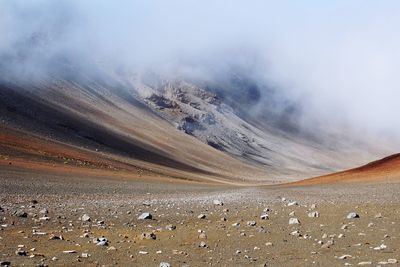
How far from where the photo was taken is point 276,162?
121 metres

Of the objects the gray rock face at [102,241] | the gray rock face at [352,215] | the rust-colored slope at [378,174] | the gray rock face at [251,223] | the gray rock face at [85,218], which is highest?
the rust-colored slope at [378,174]

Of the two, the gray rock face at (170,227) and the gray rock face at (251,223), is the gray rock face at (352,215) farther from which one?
the gray rock face at (170,227)

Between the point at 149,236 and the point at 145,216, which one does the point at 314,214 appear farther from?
the point at 149,236

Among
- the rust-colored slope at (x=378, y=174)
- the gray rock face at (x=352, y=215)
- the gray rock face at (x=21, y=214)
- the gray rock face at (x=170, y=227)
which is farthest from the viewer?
the rust-colored slope at (x=378, y=174)

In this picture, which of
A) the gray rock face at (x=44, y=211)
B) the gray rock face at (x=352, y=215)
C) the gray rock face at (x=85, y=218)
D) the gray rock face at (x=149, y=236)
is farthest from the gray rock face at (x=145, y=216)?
the gray rock face at (x=352, y=215)

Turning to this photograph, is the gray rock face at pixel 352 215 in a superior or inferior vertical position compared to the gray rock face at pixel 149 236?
superior

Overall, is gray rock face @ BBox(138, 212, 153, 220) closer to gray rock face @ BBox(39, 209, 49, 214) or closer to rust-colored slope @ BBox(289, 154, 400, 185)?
gray rock face @ BBox(39, 209, 49, 214)

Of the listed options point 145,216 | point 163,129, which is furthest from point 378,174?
point 163,129

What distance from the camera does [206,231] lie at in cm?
1397

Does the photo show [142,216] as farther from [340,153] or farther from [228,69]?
[228,69]

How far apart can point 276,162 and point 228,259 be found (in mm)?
110770

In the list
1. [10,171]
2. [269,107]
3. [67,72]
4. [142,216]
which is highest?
[269,107]

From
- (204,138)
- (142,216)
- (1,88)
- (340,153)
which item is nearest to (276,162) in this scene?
(204,138)

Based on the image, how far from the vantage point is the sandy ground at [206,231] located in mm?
Answer: 11156
